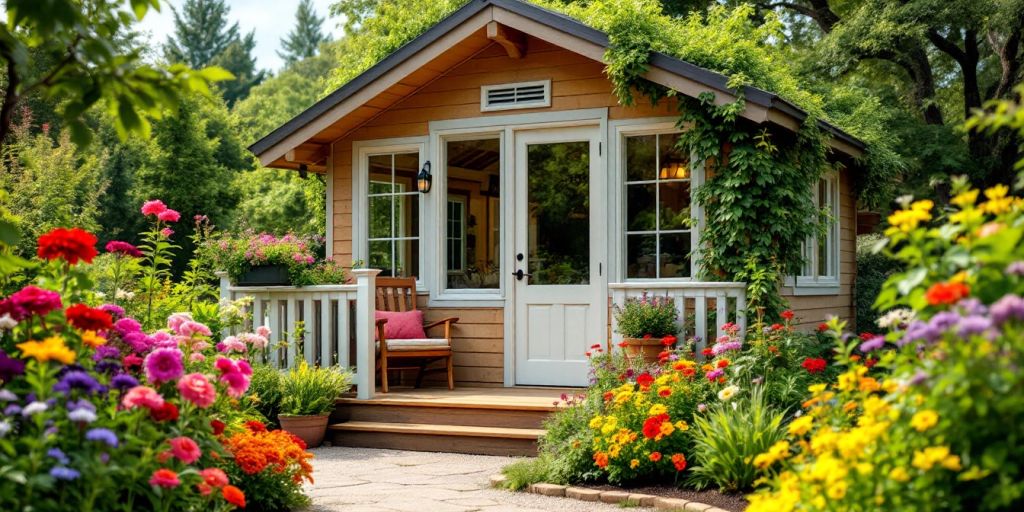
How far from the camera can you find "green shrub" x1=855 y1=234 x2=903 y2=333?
12.8m

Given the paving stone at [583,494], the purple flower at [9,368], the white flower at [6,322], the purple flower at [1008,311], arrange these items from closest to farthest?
the purple flower at [1008,311] → the purple flower at [9,368] → the white flower at [6,322] → the paving stone at [583,494]

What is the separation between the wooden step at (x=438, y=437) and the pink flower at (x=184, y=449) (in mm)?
3983

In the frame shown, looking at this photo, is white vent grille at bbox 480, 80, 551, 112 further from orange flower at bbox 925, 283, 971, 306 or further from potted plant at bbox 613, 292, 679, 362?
orange flower at bbox 925, 283, 971, 306

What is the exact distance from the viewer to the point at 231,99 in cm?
4881

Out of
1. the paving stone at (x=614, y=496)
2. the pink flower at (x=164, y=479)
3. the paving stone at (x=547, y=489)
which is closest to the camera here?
the pink flower at (x=164, y=479)

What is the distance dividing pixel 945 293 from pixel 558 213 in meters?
6.20

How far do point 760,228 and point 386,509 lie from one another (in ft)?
13.1

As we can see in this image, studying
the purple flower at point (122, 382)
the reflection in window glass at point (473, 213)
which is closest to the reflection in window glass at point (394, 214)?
the reflection in window glass at point (473, 213)

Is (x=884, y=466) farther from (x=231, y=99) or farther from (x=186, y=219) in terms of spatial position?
(x=231, y=99)

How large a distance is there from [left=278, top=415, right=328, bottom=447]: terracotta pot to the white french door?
185 centimetres

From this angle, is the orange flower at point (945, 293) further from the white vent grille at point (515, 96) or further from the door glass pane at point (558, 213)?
the white vent grille at point (515, 96)

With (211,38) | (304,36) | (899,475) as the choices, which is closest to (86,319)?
(899,475)

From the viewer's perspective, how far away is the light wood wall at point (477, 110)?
28.7 ft

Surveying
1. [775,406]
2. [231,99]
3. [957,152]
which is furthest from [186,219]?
[231,99]
